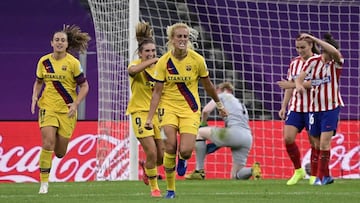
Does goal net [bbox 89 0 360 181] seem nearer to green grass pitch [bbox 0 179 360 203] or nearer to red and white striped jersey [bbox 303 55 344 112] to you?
green grass pitch [bbox 0 179 360 203]

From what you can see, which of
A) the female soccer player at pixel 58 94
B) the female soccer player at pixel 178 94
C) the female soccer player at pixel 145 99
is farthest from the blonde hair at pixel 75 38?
the female soccer player at pixel 178 94

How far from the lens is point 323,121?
45.6ft

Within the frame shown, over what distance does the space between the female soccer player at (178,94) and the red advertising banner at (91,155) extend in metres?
6.62

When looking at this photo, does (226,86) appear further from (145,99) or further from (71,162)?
(145,99)

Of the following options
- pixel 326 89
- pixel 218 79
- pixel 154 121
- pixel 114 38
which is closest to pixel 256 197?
pixel 154 121

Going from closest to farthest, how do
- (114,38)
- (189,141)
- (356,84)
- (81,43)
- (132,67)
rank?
(189,141), (132,67), (81,43), (114,38), (356,84)

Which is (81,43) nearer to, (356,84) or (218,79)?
(218,79)

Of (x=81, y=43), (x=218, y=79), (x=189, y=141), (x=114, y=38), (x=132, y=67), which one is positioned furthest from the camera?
(x=218, y=79)

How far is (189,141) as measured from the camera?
36.2ft

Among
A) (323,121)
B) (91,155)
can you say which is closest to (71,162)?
(91,155)

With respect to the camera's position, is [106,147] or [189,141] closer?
[189,141]

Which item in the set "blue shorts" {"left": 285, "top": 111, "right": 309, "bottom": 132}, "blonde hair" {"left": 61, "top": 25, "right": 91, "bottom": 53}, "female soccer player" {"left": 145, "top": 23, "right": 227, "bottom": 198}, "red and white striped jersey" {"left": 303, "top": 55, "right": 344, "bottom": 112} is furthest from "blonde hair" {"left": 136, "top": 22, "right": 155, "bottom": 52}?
"blue shorts" {"left": 285, "top": 111, "right": 309, "bottom": 132}

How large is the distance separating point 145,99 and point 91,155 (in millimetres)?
5726

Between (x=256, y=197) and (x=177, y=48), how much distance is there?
6.05ft
